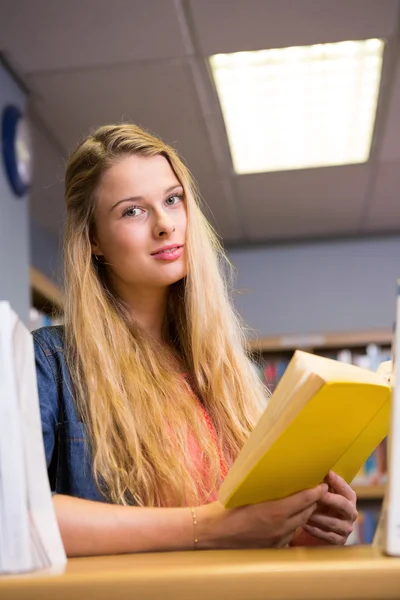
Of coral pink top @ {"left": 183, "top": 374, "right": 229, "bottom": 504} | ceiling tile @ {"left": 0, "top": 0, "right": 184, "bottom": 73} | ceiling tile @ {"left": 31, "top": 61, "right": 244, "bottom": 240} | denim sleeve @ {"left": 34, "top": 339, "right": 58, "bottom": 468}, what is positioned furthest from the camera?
ceiling tile @ {"left": 31, "top": 61, "right": 244, "bottom": 240}

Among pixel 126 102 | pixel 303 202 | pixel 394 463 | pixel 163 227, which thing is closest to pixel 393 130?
pixel 303 202

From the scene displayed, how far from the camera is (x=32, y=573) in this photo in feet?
1.88

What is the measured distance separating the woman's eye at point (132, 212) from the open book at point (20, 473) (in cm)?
69

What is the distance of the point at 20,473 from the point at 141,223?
2.45 ft

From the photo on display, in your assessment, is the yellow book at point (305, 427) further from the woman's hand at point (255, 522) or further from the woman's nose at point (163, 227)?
the woman's nose at point (163, 227)

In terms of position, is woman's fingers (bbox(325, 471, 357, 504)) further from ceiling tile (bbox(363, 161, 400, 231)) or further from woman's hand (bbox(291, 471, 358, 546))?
ceiling tile (bbox(363, 161, 400, 231))

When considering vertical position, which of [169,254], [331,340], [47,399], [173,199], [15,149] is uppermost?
[15,149]

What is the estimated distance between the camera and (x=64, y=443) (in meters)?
1.07

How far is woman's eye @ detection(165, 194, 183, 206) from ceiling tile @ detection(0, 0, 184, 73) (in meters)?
1.16

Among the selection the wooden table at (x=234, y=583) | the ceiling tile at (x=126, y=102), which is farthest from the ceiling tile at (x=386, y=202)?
the wooden table at (x=234, y=583)

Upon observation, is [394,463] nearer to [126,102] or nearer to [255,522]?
[255,522]

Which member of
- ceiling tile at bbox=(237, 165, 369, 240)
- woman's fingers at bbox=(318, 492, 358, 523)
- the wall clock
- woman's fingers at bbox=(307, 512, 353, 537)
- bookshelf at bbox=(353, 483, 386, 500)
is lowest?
woman's fingers at bbox=(307, 512, 353, 537)

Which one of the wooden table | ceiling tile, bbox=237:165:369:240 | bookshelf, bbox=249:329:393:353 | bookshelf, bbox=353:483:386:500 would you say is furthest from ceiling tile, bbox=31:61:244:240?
the wooden table

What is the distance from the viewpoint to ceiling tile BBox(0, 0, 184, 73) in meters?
2.33
